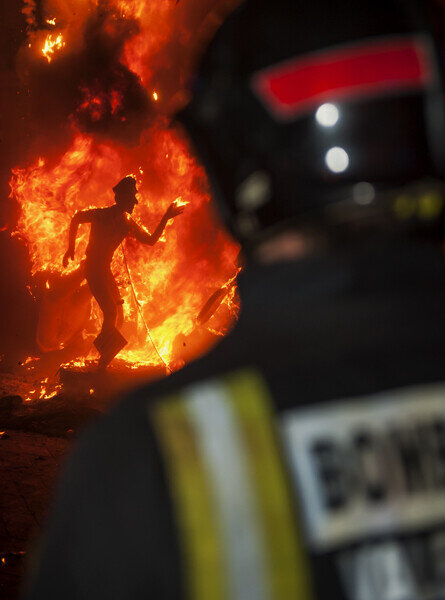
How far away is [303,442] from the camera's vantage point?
0.77 m

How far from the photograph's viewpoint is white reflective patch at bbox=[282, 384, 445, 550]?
2.47ft

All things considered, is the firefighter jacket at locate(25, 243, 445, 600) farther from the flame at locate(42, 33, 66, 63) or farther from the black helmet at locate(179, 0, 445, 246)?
the flame at locate(42, 33, 66, 63)

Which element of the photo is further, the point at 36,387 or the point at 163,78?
the point at 163,78

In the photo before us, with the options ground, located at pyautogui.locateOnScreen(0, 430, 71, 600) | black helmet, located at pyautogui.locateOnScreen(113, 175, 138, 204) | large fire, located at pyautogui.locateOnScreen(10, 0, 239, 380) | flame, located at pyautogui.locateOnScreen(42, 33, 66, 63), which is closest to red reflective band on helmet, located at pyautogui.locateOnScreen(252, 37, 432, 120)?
ground, located at pyautogui.locateOnScreen(0, 430, 71, 600)

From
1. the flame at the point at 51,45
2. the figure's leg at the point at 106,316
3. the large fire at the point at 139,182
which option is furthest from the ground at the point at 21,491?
the flame at the point at 51,45

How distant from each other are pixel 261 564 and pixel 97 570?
0.75 feet

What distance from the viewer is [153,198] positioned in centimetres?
1368

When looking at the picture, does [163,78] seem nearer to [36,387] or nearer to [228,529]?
[36,387]

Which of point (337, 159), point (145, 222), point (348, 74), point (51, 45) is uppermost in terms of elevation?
point (51, 45)

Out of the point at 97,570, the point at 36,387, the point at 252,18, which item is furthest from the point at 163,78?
the point at 97,570

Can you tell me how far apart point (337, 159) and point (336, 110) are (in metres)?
0.10

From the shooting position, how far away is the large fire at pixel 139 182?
13.1 meters

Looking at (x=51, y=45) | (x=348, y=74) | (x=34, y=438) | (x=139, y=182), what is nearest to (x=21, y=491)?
(x=34, y=438)

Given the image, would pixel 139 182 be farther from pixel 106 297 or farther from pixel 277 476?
pixel 277 476
